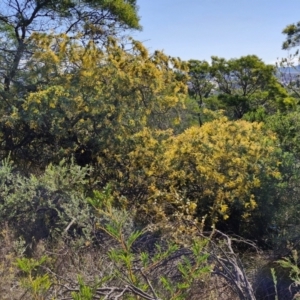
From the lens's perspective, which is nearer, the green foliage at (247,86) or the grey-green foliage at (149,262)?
the grey-green foliage at (149,262)

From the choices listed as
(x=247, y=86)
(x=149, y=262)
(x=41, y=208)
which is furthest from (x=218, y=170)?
(x=247, y=86)

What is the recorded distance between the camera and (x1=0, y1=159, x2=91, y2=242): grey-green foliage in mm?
3787

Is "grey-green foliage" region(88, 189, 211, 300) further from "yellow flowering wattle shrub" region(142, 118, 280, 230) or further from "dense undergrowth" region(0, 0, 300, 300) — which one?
"yellow flowering wattle shrub" region(142, 118, 280, 230)

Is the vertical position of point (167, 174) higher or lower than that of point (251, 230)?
higher

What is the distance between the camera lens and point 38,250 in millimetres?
3559

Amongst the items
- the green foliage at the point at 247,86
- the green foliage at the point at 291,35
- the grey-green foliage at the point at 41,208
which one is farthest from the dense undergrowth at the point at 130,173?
the green foliage at the point at 247,86

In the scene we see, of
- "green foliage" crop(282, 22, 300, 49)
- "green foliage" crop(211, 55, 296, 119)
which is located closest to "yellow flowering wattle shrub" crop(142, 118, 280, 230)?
"green foliage" crop(282, 22, 300, 49)

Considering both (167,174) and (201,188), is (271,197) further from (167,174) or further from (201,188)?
(167,174)

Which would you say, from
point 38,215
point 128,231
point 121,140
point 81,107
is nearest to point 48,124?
point 81,107

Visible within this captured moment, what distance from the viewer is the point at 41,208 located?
391cm

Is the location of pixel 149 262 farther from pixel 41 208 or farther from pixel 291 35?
pixel 291 35

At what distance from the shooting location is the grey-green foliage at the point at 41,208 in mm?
3787

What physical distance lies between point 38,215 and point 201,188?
188 cm

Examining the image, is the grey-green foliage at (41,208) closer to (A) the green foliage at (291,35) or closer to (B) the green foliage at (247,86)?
(A) the green foliage at (291,35)
